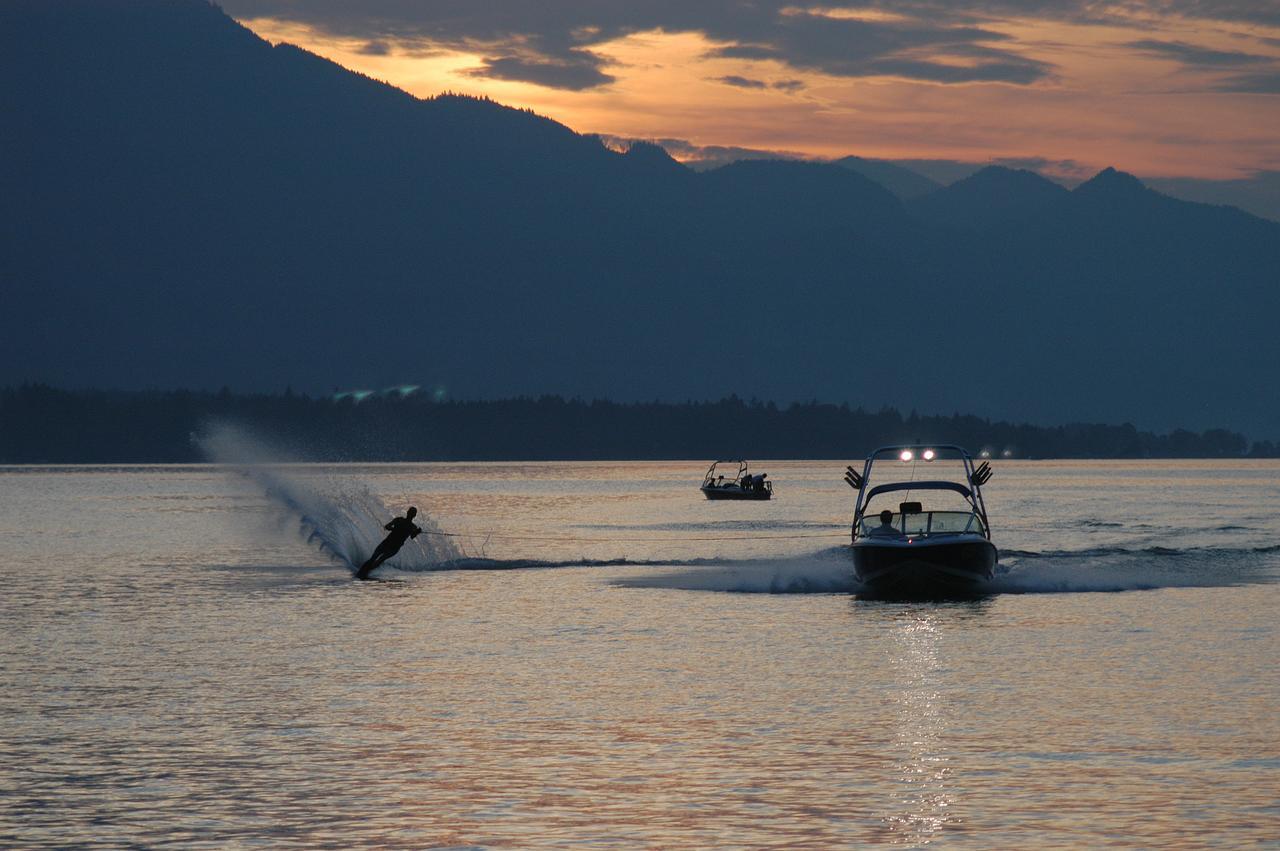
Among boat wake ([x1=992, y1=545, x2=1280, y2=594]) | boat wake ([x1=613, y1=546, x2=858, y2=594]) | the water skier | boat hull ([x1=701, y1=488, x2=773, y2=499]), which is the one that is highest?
the water skier

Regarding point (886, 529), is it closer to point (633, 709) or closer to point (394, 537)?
point (394, 537)

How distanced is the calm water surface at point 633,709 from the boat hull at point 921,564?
2.19 feet

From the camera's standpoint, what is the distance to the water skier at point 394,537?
50344 millimetres

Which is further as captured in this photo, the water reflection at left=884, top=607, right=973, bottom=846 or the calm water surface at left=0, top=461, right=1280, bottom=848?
the calm water surface at left=0, top=461, right=1280, bottom=848

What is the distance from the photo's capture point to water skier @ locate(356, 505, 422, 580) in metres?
50.3

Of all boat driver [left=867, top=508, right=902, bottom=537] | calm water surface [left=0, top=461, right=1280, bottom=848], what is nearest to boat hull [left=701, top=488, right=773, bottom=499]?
calm water surface [left=0, top=461, right=1280, bottom=848]

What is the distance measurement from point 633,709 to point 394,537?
85.3ft

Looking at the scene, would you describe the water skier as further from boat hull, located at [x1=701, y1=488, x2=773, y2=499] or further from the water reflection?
boat hull, located at [x1=701, y1=488, x2=773, y2=499]

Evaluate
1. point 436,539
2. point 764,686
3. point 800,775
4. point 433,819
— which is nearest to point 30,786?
point 433,819

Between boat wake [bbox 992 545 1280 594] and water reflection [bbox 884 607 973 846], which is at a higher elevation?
water reflection [bbox 884 607 973 846]

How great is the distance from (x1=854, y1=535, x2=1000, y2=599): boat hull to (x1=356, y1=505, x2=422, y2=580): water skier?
41.3ft

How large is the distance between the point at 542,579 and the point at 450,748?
3289 cm

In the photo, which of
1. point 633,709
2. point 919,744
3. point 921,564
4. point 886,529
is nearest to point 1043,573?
point 886,529

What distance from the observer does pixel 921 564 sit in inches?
1799
